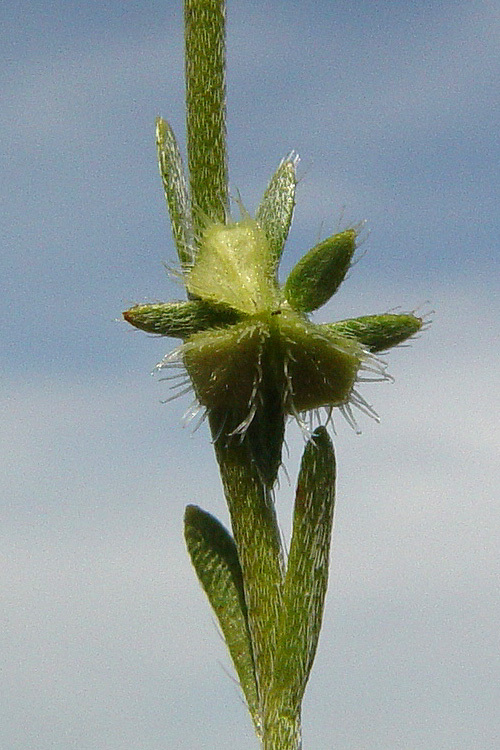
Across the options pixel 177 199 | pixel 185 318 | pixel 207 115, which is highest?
pixel 207 115

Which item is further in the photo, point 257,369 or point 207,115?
point 207,115

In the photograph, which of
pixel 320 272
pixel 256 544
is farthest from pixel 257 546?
pixel 320 272

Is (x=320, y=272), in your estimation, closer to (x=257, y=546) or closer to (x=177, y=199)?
(x=177, y=199)

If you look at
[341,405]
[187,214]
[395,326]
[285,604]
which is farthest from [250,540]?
[187,214]

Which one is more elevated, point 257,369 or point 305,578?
point 257,369

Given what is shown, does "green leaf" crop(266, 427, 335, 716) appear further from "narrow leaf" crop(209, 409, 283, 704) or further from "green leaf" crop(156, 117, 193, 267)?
"green leaf" crop(156, 117, 193, 267)

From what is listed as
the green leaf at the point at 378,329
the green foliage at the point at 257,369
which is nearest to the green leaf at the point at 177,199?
the green foliage at the point at 257,369

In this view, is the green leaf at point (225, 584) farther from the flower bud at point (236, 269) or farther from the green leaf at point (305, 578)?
the flower bud at point (236, 269)

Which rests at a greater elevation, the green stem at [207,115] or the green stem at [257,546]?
the green stem at [207,115]
